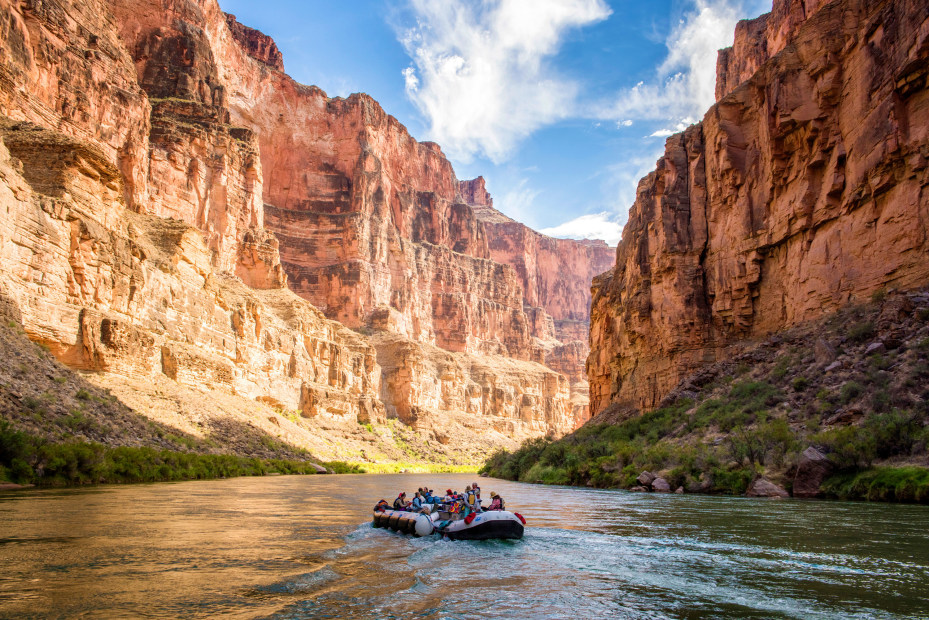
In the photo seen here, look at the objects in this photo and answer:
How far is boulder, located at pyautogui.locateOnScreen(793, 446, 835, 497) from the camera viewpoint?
898 inches

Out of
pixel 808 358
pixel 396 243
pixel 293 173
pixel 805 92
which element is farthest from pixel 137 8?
pixel 808 358

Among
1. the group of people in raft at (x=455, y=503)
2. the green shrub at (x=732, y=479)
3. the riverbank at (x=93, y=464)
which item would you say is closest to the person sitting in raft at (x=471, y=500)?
the group of people in raft at (x=455, y=503)

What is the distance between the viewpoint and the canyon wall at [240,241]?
44.4m

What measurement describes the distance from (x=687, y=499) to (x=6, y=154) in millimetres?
42896

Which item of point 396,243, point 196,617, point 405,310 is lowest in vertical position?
point 196,617


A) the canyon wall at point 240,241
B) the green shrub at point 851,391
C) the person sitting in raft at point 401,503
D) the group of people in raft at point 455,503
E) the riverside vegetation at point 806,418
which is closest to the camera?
the group of people in raft at point 455,503

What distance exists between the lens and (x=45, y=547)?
13.2 m

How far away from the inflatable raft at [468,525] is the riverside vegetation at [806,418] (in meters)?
13.1

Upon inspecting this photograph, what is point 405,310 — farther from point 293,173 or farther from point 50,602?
point 50,602

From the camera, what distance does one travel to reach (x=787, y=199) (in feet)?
129

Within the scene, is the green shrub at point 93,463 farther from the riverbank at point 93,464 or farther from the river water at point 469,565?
the river water at point 469,565

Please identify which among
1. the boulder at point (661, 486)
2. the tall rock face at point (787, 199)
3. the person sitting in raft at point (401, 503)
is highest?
the tall rock face at point (787, 199)

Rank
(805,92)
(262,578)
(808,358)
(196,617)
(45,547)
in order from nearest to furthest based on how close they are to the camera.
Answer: (196,617) < (262,578) < (45,547) < (808,358) < (805,92)

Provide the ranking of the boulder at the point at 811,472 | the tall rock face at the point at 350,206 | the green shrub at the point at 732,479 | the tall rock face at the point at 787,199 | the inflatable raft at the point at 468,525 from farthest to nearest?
the tall rock face at the point at 350,206
the tall rock face at the point at 787,199
the green shrub at the point at 732,479
the boulder at the point at 811,472
the inflatable raft at the point at 468,525
